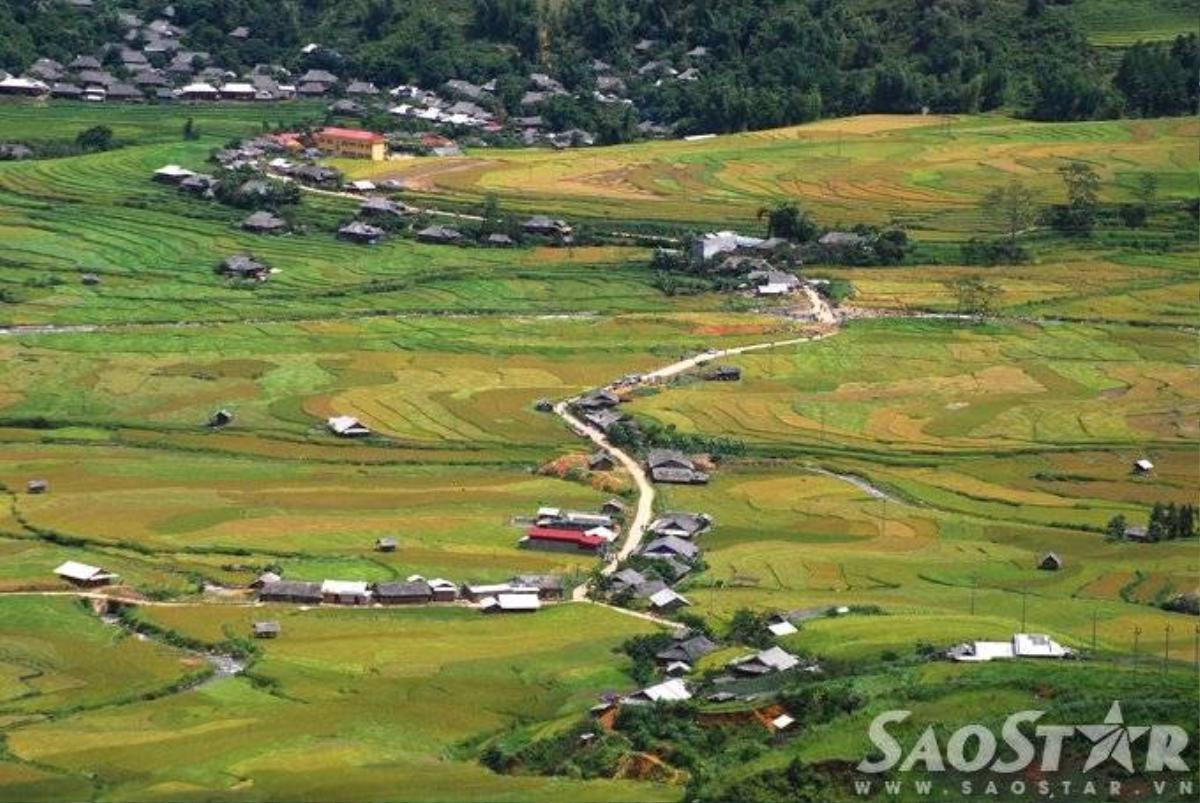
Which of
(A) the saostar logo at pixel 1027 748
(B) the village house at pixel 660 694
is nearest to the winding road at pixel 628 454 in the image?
(B) the village house at pixel 660 694

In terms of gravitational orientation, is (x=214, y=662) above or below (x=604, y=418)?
above

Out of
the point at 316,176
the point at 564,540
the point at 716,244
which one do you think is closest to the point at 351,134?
the point at 316,176

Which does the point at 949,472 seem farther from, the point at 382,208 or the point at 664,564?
the point at 382,208

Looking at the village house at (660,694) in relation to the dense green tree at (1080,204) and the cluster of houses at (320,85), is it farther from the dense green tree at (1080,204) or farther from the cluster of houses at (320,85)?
the cluster of houses at (320,85)

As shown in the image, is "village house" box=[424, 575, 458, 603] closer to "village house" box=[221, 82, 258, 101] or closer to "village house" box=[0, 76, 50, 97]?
"village house" box=[0, 76, 50, 97]

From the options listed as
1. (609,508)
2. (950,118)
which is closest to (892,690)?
(609,508)

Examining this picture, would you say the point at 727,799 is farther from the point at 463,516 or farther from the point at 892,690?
the point at 463,516
